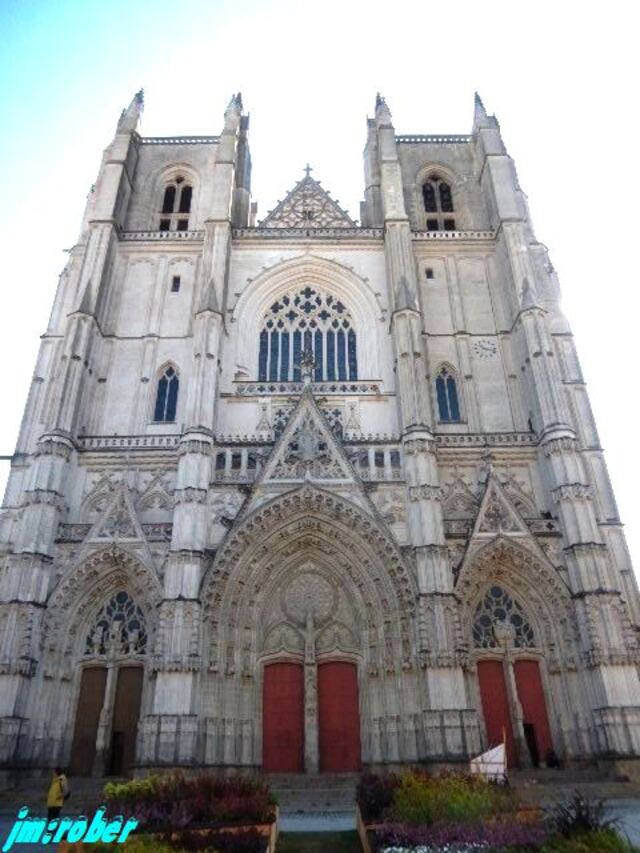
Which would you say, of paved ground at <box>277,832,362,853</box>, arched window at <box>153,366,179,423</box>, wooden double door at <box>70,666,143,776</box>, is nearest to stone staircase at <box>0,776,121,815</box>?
wooden double door at <box>70,666,143,776</box>

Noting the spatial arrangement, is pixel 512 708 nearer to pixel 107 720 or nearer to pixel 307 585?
pixel 307 585

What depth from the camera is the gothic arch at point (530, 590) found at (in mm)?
18516

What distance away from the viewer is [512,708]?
18203 millimetres

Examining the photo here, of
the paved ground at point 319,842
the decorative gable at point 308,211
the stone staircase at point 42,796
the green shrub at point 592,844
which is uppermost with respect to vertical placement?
the decorative gable at point 308,211

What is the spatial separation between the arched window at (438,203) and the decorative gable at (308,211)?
3.97 meters

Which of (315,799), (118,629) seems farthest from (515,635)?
(118,629)

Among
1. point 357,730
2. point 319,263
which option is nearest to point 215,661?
point 357,730

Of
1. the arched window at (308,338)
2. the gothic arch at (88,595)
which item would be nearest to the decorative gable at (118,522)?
the gothic arch at (88,595)

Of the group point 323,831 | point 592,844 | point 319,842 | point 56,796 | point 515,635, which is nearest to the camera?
point 592,844

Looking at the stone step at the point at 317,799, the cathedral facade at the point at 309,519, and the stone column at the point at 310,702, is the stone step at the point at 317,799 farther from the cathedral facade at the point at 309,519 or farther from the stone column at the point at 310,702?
the cathedral facade at the point at 309,519

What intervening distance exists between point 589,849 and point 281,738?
43.9 feet

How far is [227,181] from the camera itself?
27.9 m

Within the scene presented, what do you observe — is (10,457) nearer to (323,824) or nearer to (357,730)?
(357,730)

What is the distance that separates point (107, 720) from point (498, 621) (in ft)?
39.0
